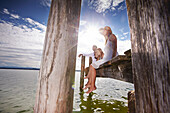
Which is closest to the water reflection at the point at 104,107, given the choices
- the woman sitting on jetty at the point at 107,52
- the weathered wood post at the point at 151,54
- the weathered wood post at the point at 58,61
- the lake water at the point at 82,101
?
the lake water at the point at 82,101

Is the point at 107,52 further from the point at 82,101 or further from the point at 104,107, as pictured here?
the point at 82,101

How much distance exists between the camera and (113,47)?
283 centimetres

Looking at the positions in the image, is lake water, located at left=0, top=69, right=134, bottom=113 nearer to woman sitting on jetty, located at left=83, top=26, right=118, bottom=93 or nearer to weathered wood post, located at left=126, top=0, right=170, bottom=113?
woman sitting on jetty, located at left=83, top=26, right=118, bottom=93

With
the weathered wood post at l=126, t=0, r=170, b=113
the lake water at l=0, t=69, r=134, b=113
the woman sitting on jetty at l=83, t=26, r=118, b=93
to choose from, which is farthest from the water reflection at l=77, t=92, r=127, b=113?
the weathered wood post at l=126, t=0, r=170, b=113

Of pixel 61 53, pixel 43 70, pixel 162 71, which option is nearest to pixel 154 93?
pixel 162 71

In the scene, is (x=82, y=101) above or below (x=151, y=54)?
below

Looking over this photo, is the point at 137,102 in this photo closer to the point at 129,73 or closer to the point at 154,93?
the point at 154,93

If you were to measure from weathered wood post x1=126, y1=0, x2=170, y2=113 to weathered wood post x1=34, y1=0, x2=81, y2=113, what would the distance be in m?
0.60

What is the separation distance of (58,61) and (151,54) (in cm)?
77

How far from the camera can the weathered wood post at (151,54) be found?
46 cm

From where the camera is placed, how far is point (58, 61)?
33.3 inches

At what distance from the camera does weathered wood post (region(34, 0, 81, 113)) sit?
79cm

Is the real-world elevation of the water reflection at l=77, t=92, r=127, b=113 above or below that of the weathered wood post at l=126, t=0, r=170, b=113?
below

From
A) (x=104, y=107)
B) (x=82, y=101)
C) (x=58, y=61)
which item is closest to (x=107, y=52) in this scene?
(x=58, y=61)
